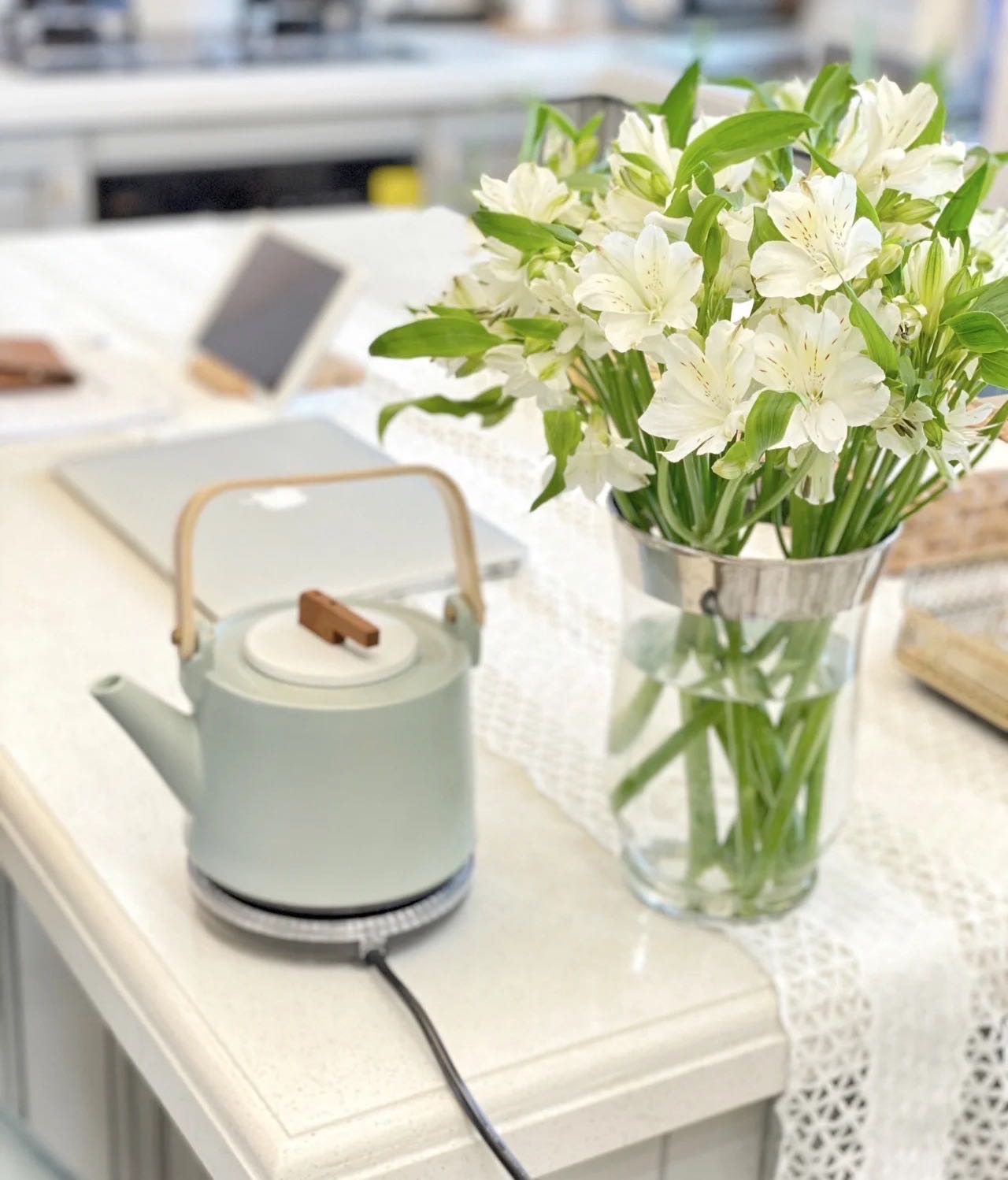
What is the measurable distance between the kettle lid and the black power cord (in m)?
0.16

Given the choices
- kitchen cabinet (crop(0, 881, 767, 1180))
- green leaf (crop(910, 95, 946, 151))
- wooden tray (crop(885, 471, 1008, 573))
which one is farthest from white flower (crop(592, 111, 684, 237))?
wooden tray (crop(885, 471, 1008, 573))

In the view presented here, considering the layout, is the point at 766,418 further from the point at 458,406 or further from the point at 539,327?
the point at 458,406

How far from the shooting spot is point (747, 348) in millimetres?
632

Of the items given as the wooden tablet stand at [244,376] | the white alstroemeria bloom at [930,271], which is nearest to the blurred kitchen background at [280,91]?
the wooden tablet stand at [244,376]

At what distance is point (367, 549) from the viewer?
124 centimetres

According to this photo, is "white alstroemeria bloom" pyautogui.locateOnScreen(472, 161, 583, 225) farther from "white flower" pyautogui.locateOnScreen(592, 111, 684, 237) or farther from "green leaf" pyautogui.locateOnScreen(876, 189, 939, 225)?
"green leaf" pyautogui.locateOnScreen(876, 189, 939, 225)

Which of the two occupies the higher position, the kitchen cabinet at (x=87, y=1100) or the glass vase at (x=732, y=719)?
the glass vase at (x=732, y=719)

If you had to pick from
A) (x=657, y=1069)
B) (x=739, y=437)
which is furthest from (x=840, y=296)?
(x=657, y=1069)

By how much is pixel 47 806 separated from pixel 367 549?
0.38 m

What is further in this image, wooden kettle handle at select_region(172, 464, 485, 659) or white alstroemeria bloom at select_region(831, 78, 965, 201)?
wooden kettle handle at select_region(172, 464, 485, 659)

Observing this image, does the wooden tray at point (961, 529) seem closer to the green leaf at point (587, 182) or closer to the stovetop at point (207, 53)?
the green leaf at point (587, 182)

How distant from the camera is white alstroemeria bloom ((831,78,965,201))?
69 cm

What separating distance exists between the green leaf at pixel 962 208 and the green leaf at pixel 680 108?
0.14 m

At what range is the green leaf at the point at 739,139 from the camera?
2.19 ft
